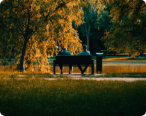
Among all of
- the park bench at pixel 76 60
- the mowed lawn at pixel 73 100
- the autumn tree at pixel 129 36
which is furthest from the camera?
→ the autumn tree at pixel 129 36

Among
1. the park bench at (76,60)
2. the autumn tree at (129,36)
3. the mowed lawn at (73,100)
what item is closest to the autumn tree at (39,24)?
the park bench at (76,60)

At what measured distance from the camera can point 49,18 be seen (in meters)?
13.7

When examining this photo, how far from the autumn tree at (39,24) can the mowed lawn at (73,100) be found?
6.50 meters

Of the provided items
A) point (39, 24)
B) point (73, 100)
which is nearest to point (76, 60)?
point (39, 24)

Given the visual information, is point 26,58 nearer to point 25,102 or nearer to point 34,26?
point 34,26

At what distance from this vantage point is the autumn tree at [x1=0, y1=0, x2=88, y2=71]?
13500mm

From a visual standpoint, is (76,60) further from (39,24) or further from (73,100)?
(73,100)

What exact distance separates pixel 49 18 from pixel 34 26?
3.77 feet

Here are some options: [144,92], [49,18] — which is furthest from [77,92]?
[49,18]

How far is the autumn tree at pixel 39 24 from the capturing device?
531 inches

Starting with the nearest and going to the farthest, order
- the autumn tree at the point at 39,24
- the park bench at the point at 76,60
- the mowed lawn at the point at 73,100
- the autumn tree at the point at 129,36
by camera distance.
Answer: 1. the mowed lawn at the point at 73,100
2. the park bench at the point at 76,60
3. the autumn tree at the point at 39,24
4. the autumn tree at the point at 129,36

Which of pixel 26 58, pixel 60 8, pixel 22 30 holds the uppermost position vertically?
pixel 60 8

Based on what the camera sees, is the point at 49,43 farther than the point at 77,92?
Yes

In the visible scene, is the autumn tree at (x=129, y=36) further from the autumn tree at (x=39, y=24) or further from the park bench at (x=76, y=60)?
the park bench at (x=76, y=60)
